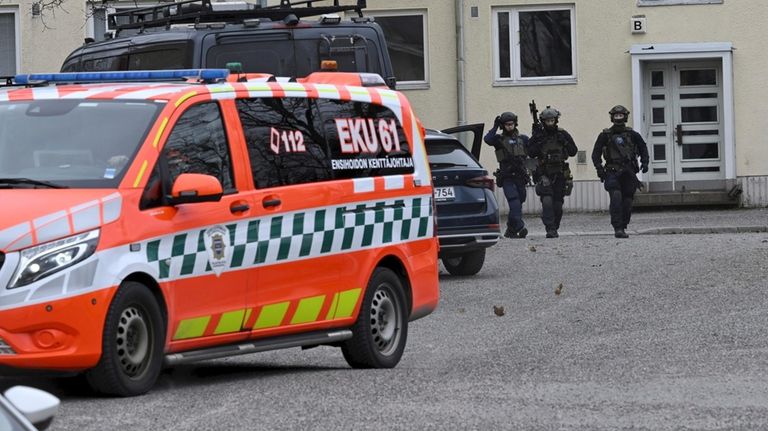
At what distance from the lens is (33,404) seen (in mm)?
4195

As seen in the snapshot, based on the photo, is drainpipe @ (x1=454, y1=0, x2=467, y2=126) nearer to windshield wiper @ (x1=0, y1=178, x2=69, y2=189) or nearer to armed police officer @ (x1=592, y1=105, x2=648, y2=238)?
armed police officer @ (x1=592, y1=105, x2=648, y2=238)

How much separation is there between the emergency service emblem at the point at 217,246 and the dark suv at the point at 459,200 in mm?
9348

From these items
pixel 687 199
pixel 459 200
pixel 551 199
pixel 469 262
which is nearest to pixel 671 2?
pixel 687 199

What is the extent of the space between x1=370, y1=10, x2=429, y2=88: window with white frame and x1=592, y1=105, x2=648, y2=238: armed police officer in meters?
8.18

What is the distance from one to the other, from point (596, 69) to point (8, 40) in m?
11.0

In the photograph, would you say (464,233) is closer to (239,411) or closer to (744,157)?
(239,411)

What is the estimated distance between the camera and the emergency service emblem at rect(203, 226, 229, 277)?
9.51 meters

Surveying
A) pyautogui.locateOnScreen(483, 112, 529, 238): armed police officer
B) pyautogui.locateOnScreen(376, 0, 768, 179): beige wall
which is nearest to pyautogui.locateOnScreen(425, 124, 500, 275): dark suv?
pyautogui.locateOnScreen(483, 112, 529, 238): armed police officer

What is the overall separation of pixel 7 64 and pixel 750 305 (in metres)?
21.4

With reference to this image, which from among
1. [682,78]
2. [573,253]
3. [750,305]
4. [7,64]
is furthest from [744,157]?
[750,305]

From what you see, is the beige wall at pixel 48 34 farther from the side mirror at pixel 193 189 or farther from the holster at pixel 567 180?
the side mirror at pixel 193 189

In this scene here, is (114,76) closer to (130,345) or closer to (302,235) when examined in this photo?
(302,235)

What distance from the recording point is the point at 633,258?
2072cm

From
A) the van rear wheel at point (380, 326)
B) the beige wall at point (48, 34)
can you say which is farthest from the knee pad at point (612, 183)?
the van rear wheel at point (380, 326)
